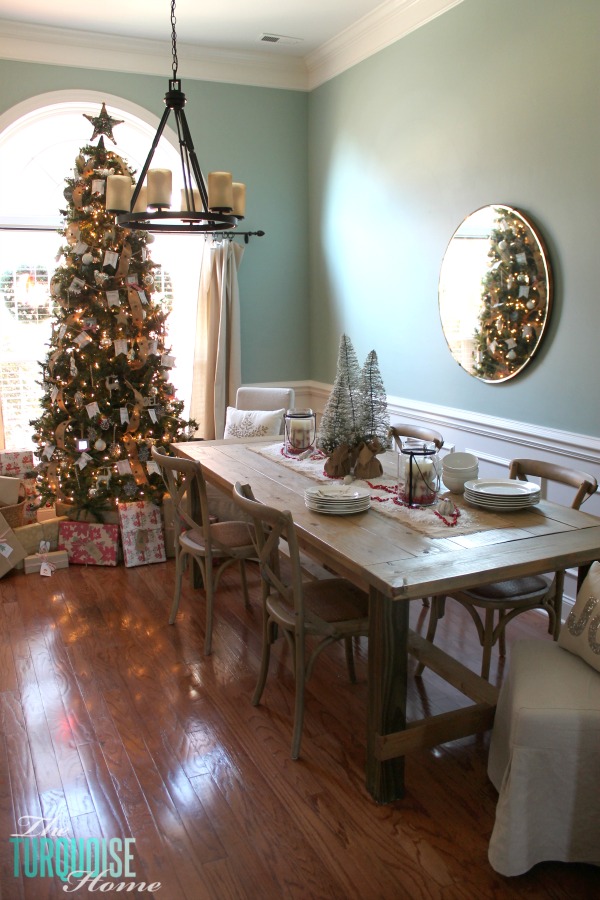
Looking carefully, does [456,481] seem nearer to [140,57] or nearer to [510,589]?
[510,589]

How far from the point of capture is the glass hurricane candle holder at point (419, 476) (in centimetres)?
266

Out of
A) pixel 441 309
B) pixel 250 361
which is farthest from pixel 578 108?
pixel 250 361

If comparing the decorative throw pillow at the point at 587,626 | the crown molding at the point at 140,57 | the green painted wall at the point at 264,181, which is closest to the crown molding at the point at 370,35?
the crown molding at the point at 140,57

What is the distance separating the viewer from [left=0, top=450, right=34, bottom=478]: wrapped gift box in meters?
4.57

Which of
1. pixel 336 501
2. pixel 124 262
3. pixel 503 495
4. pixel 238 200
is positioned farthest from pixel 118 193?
pixel 503 495

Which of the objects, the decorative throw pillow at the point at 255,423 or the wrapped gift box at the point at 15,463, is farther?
the wrapped gift box at the point at 15,463

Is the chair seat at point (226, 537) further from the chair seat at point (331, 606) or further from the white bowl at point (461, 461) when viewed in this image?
the white bowl at point (461, 461)

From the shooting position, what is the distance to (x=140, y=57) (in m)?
4.97

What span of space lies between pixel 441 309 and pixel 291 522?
228cm

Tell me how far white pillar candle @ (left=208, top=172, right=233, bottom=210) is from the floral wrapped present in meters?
2.01

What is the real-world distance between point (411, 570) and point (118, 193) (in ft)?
7.12

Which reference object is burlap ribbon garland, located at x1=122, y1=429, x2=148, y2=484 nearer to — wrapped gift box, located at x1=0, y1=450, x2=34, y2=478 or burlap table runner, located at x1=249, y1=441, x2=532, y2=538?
wrapped gift box, located at x1=0, y1=450, x2=34, y2=478

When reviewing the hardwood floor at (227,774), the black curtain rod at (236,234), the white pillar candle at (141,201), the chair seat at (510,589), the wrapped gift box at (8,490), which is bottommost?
the hardwood floor at (227,774)

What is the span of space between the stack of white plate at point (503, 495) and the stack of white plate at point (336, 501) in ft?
1.25
